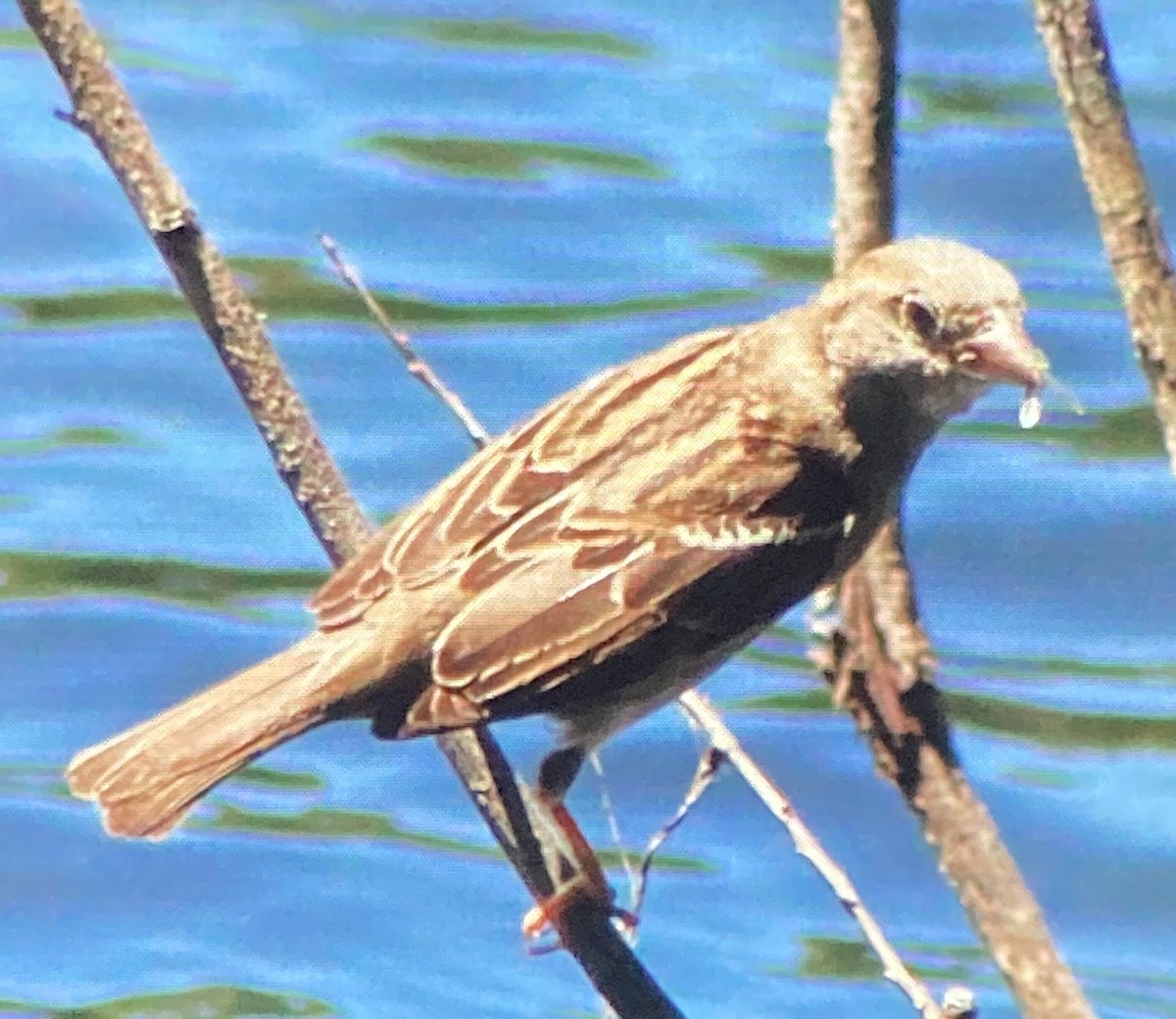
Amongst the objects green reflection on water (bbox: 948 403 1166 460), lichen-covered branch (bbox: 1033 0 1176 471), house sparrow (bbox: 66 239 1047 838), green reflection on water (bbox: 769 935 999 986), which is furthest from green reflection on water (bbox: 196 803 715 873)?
lichen-covered branch (bbox: 1033 0 1176 471)

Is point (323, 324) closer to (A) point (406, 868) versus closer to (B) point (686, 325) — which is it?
(B) point (686, 325)

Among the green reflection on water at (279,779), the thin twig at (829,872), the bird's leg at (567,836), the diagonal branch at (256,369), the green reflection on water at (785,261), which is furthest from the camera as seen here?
the green reflection on water at (785,261)

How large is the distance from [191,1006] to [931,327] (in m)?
3.68

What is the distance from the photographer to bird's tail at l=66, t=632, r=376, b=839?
436cm

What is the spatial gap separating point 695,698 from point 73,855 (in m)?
3.63

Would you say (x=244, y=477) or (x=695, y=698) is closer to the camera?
(x=695, y=698)

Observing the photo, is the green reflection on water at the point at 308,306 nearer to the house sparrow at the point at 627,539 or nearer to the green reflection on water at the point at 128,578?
the green reflection on water at the point at 128,578

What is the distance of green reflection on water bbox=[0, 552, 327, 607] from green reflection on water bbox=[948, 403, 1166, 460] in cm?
219

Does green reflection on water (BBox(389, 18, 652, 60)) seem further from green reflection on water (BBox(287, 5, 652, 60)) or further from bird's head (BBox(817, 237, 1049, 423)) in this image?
bird's head (BBox(817, 237, 1049, 423))

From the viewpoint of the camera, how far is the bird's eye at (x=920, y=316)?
177 inches

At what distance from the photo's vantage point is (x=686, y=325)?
30.6 feet

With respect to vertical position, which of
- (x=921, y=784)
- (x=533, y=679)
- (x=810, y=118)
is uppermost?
(x=810, y=118)

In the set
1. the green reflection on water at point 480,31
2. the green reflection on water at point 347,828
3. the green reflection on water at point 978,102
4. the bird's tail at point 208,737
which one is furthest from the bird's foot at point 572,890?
the green reflection on water at point 480,31

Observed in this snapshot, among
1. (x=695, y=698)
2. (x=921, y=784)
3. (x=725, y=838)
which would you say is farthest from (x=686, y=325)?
(x=921, y=784)
